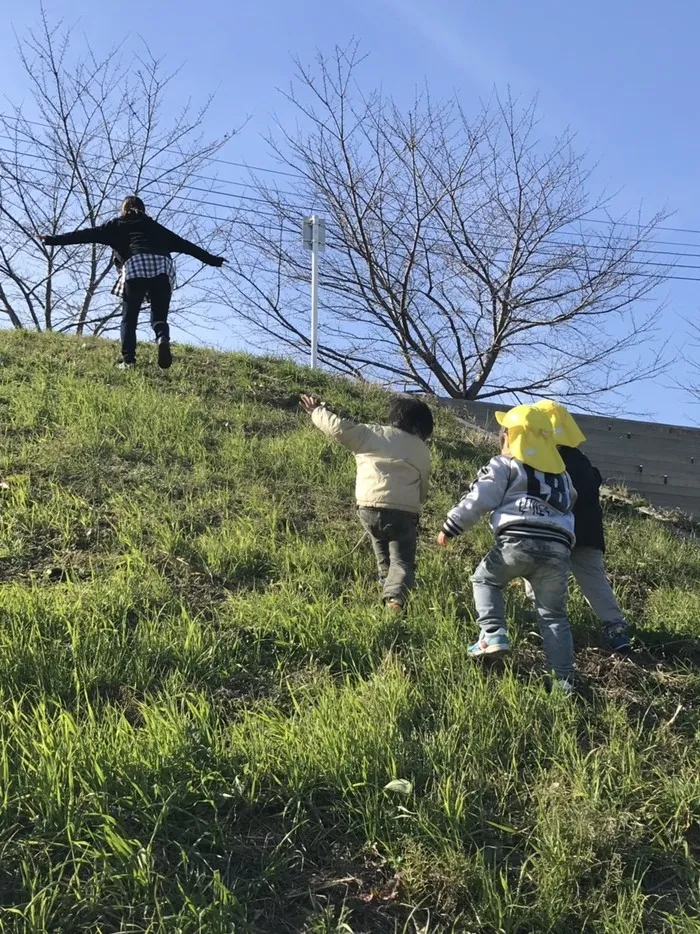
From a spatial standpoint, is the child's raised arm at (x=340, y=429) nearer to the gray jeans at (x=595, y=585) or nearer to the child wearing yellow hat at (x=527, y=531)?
the child wearing yellow hat at (x=527, y=531)

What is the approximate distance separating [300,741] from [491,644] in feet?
3.40

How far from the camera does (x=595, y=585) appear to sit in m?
3.95

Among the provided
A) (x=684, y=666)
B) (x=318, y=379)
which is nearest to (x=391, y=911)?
(x=684, y=666)

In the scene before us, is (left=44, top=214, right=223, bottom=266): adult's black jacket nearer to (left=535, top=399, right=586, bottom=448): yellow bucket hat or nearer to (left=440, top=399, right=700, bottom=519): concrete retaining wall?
(left=440, top=399, right=700, bottom=519): concrete retaining wall

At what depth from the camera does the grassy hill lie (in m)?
2.09

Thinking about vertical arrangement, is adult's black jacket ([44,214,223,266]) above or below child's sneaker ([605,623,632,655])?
above

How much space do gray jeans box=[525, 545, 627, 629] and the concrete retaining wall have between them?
530 cm

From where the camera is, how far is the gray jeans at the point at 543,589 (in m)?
3.24

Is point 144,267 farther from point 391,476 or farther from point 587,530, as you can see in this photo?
point 587,530

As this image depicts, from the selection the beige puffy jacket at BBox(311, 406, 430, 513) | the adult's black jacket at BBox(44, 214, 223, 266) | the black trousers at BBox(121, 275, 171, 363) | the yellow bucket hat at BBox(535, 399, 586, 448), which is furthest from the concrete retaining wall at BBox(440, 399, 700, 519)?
the yellow bucket hat at BBox(535, 399, 586, 448)

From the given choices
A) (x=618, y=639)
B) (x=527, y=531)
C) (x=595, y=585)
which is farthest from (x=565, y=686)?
(x=595, y=585)

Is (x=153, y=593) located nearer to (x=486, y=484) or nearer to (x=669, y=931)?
(x=486, y=484)

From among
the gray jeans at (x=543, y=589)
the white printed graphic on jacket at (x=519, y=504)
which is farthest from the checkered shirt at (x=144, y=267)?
the gray jeans at (x=543, y=589)

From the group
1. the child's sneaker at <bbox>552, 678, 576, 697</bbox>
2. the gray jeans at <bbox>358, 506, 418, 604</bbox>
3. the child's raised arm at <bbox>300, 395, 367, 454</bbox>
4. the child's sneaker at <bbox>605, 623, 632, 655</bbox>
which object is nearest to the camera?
the child's sneaker at <bbox>552, 678, 576, 697</bbox>
